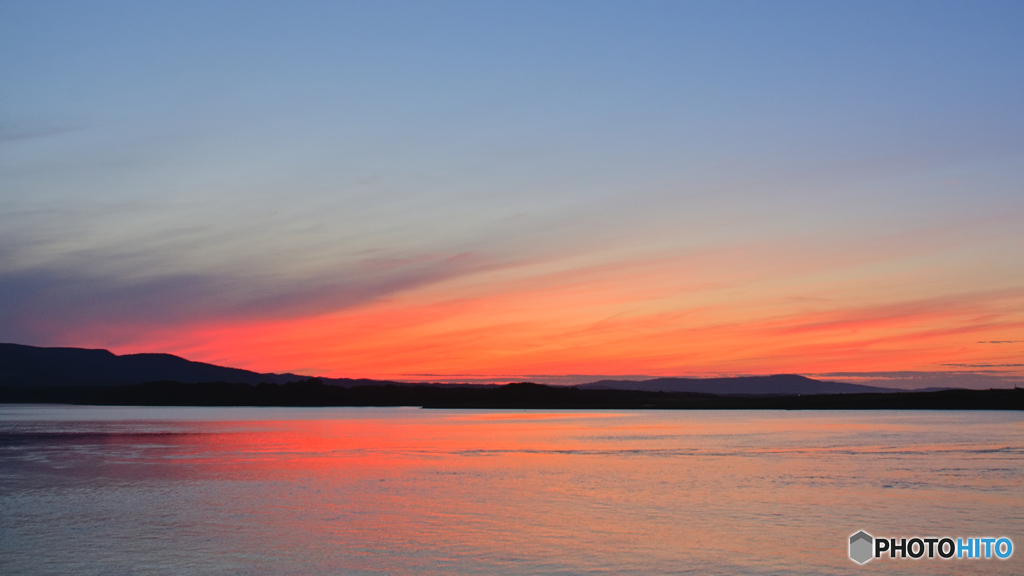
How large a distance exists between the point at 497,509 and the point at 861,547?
9.38m

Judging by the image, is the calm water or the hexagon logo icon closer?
the calm water

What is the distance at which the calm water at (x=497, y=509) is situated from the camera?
1528cm

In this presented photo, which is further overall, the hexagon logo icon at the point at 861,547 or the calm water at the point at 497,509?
the hexagon logo icon at the point at 861,547

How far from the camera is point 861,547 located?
53.6 feet

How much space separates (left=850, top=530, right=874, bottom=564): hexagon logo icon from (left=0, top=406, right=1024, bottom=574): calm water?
0.86 feet

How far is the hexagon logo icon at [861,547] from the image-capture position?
15.5 meters

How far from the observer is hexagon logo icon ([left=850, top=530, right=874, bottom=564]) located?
1552cm

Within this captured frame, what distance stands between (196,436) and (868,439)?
151 feet

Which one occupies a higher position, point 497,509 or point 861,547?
point 861,547

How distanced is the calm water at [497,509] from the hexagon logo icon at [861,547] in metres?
0.26

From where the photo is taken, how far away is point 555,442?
49812 mm

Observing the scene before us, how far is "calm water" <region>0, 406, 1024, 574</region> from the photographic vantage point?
15.3 metres

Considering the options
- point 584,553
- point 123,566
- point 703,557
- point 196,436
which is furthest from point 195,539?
point 196,436

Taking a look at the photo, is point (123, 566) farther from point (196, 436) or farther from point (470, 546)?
point (196, 436)
